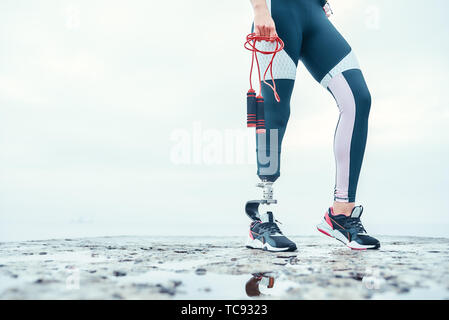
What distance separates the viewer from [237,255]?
1.70m

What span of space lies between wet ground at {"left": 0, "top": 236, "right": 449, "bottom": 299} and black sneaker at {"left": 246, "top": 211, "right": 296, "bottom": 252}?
68 mm

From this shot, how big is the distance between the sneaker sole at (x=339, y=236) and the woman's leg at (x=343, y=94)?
135 mm

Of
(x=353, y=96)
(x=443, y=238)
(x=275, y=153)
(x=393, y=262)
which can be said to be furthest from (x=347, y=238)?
(x=443, y=238)

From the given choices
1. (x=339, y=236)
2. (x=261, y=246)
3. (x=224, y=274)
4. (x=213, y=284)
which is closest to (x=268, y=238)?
(x=261, y=246)

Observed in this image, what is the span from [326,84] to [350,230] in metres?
0.82

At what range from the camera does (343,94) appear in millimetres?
1921

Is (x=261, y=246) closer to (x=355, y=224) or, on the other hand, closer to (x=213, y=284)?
(x=355, y=224)

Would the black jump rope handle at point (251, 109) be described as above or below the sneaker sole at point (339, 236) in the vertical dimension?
above

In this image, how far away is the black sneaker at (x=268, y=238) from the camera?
179cm

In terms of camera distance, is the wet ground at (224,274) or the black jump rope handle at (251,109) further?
the black jump rope handle at (251,109)

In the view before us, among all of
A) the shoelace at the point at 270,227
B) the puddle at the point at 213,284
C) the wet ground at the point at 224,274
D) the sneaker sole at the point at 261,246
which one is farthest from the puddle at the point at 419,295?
the shoelace at the point at 270,227

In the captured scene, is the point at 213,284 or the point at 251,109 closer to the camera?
the point at 213,284

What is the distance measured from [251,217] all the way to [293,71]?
0.88 metres

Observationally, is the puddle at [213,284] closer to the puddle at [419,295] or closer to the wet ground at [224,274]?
the wet ground at [224,274]
